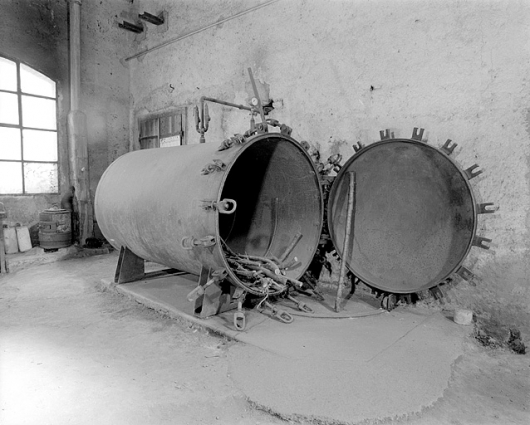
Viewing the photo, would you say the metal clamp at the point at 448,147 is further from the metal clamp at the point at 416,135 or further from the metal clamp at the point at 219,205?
the metal clamp at the point at 219,205

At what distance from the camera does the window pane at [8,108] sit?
17.2 ft

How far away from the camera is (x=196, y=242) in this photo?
2.51 metres

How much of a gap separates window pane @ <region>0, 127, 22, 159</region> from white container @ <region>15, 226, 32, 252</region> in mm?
1041

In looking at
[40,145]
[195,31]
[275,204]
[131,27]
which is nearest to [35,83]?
[40,145]

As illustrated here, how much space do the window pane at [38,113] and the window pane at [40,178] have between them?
1.92 feet

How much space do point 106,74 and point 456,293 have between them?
19.5 feet

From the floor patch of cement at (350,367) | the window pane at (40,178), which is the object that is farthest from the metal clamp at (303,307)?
the window pane at (40,178)

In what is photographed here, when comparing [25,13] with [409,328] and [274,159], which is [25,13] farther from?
[409,328]

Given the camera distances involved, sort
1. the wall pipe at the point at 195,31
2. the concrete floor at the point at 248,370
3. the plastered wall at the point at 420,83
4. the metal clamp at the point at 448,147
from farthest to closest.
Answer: the wall pipe at the point at 195,31
the metal clamp at the point at 448,147
the plastered wall at the point at 420,83
the concrete floor at the point at 248,370

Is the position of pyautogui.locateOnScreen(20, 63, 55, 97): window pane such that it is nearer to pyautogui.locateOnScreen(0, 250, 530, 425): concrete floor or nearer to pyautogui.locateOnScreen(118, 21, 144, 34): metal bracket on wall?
pyautogui.locateOnScreen(118, 21, 144, 34): metal bracket on wall

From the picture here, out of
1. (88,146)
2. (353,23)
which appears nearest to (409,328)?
(353,23)

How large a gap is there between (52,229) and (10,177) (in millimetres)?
1026

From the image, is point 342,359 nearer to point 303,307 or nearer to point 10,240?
point 303,307

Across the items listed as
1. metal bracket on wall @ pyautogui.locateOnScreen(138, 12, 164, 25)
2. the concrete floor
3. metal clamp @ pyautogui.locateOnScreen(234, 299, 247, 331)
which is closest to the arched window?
metal bracket on wall @ pyautogui.locateOnScreen(138, 12, 164, 25)
